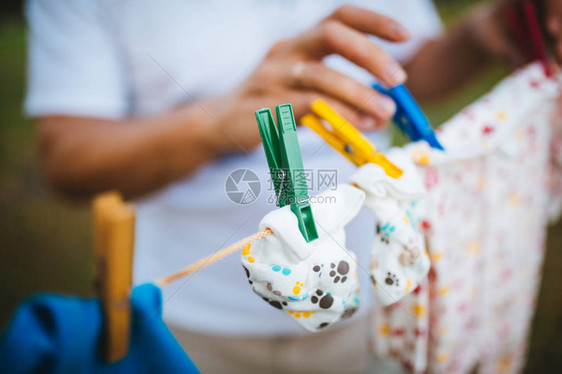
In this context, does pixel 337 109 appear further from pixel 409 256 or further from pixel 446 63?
pixel 446 63

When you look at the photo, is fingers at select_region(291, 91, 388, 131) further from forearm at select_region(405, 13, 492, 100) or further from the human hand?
forearm at select_region(405, 13, 492, 100)

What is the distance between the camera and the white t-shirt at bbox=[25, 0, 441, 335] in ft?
1.78

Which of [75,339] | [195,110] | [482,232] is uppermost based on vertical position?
[195,110]

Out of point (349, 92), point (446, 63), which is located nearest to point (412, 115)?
point (349, 92)

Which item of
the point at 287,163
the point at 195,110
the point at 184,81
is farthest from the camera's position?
the point at 184,81

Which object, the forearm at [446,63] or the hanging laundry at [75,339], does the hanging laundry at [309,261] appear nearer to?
the hanging laundry at [75,339]

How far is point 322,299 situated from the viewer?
30 cm

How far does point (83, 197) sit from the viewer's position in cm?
61

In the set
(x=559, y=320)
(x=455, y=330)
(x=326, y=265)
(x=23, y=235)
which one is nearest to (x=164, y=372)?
(x=326, y=265)

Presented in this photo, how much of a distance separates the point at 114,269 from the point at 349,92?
9.8 inches

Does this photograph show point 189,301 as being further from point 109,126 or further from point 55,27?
point 55,27

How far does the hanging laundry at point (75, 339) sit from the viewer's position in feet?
0.91

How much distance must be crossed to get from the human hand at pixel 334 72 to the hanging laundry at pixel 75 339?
0.68 feet

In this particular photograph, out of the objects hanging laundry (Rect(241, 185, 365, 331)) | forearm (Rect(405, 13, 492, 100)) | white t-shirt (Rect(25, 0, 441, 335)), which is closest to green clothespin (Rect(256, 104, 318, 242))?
hanging laundry (Rect(241, 185, 365, 331))
